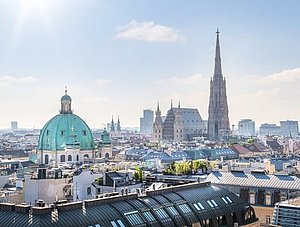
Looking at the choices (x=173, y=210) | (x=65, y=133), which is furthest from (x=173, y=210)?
(x=65, y=133)

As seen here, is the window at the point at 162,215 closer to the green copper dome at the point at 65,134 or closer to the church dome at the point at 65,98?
the green copper dome at the point at 65,134

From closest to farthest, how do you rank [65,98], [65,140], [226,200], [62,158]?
[226,200]
[62,158]
[65,140]
[65,98]

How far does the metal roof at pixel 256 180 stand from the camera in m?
62.8

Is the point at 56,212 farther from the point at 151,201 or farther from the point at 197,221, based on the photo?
the point at 197,221

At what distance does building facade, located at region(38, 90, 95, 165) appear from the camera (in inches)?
5236

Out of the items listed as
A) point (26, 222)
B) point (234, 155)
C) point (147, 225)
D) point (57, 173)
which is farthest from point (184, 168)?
point (234, 155)

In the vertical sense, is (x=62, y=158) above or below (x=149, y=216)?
above

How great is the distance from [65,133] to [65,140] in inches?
71.5

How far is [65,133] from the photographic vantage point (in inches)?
5399

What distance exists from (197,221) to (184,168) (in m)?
44.5

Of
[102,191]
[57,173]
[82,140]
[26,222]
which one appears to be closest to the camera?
[26,222]

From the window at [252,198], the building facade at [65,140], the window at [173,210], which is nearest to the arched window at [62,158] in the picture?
the building facade at [65,140]

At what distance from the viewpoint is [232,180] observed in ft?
217

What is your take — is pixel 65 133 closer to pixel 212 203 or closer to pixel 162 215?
pixel 212 203
